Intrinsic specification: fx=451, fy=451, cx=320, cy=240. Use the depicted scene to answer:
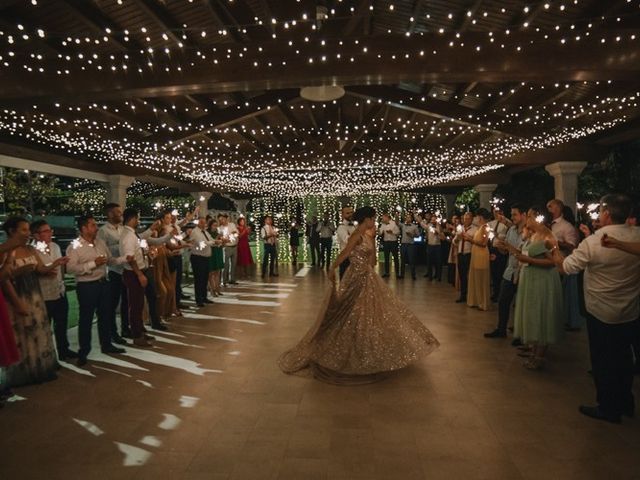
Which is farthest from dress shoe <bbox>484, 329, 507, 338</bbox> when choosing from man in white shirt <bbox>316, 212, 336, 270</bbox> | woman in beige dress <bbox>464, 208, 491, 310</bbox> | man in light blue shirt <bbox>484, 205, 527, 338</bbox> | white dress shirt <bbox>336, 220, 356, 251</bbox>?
man in white shirt <bbox>316, 212, 336, 270</bbox>

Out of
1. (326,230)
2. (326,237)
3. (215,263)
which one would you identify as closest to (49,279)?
Result: (215,263)

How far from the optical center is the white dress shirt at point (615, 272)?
111 inches

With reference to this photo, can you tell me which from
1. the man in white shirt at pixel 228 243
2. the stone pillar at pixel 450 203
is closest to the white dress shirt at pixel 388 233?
the man in white shirt at pixel 228 243

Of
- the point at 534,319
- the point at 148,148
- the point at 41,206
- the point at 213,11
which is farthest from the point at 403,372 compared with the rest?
the point at 41,206

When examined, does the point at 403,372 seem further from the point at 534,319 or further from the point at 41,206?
the point at 41,206

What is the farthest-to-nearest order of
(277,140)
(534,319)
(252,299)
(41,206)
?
(41,206) < (277,140) < (252,299) < (534,319)

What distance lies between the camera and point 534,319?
387 centimetres

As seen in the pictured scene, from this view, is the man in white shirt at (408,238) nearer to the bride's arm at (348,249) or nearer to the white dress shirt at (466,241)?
the white dress shirt at (466,241)

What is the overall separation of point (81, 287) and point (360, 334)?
266cm

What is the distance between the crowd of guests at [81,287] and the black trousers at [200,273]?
1.93 ft

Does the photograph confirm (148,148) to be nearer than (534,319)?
No

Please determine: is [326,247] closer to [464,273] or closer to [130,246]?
[464,273]

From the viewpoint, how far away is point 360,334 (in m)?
3.81

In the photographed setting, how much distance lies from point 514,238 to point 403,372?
246 cm
